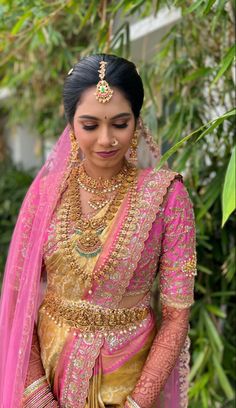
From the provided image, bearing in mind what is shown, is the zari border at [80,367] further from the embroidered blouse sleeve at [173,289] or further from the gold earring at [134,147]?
the gold earring at [134,147]

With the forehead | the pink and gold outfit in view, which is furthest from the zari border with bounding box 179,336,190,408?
the forehead

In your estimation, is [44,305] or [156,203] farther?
[44,305]

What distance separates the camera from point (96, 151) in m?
1.54

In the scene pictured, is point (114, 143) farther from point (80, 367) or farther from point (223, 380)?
point (223, 380)

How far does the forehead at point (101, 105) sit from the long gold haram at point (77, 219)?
0.22m

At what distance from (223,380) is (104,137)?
1754mm

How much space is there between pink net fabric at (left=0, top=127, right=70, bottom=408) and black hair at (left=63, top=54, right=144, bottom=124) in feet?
0.70

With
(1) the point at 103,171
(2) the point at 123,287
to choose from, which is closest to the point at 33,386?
(2) the point at 123,287

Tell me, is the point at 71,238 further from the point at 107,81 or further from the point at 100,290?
the point at 107,81

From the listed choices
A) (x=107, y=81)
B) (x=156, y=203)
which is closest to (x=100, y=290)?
(x=156, y=203)

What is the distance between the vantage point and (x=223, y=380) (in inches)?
112

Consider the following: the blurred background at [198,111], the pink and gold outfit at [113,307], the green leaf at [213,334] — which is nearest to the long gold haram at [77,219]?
the pink and gold outfit at [113,307]

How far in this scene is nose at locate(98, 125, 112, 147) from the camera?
1.49 m

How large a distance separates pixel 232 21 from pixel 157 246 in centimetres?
149
